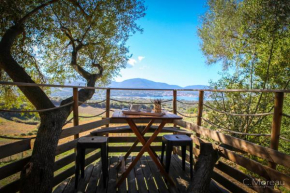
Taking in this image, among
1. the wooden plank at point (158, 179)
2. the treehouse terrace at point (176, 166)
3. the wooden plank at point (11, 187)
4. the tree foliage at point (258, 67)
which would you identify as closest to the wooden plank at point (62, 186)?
the treehouse terrace at point (176, 166)

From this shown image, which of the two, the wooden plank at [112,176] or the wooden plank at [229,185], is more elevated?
the wooden plank at [229,185]

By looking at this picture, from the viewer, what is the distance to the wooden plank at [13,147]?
182cm

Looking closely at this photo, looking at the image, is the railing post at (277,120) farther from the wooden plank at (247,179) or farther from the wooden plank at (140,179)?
the wooden plank at (140,179)

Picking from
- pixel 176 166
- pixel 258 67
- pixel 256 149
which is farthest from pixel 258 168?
pixel 258 67

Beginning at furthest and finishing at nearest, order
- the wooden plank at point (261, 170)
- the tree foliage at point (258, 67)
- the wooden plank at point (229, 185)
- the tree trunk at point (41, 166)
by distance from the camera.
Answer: the tree foliage at point (258, 67) → the wooden plank at point (229, 185) → the tree trunk at point (41, 166) → the wooden plank at point (261, 170)

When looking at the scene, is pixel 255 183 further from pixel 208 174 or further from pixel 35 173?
pixel 35 173

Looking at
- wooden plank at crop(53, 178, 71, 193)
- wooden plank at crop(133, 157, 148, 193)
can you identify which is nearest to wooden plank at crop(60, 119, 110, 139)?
wooden plank at crop(53, 178, 71, 193)

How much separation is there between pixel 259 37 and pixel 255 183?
4.60m

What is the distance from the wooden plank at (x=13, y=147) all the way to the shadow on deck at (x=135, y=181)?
69cm

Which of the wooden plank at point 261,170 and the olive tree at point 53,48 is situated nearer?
the wooden plank at point 261,170

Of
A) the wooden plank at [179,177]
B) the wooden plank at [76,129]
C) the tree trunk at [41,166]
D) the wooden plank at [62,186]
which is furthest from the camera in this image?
the wooden plank at [76,129]

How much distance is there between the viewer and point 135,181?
253 cm

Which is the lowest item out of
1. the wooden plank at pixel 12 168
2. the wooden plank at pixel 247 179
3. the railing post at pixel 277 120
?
the wooden plank at pixel 247 179

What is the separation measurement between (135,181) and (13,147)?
61.2 inches
